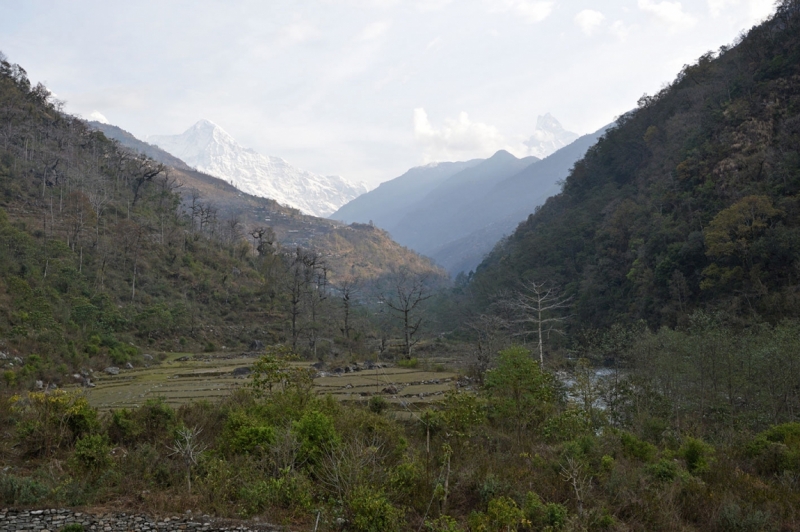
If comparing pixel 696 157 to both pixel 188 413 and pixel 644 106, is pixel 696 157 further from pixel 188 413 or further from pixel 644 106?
pixel 188 413

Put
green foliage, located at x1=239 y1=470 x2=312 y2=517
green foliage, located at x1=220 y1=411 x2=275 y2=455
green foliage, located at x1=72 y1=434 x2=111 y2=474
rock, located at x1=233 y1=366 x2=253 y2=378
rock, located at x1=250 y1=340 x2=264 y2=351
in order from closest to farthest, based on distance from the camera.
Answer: green foliage, located at x1=239 y1=470 x2=312 y2=517 < green foliage, located at x1=72 y1=434 x2=111 y2=474 < green foliage, located at x1=220 y1=411 x2=275 y2=455 < rock, located at x1=233 y1=366 x2=253 y2=378 < rock, located at x1=250 y1=340 x2=264 y2=351

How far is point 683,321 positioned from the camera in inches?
1064

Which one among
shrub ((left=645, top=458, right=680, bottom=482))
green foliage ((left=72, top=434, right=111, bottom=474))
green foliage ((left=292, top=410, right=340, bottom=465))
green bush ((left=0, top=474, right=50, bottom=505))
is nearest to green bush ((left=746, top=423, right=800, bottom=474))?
shrub ((left=645, top=458, right=680, bottom=482))

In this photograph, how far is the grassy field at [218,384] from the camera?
13375 mm

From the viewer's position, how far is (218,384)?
16.4 m

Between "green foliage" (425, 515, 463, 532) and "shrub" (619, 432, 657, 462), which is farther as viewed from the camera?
"shrub" (619, 432, 657, 462)

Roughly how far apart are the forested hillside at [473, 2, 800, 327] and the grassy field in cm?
1720

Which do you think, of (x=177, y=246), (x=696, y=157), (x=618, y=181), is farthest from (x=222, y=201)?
(x=696, y=157)

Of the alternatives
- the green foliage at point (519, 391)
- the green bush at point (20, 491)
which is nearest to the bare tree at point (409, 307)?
the green foliage at point (519, 391)

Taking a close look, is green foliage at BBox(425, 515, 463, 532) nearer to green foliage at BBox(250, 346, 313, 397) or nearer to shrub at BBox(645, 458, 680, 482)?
shrub at BBox(645, 458, 680, 482)

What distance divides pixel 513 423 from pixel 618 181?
49.4 meters

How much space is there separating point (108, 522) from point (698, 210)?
35.6 meters

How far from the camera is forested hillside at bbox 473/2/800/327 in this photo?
2534 centimetres

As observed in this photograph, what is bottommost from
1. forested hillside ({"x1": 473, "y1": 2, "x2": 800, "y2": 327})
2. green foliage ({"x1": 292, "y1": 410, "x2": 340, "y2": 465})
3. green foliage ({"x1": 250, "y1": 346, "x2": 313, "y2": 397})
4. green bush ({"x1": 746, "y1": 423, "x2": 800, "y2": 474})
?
green bush ({"x1": 746, "y1": 423, "x2": 800, "y2": 474})
